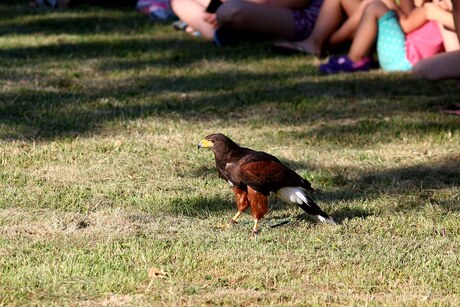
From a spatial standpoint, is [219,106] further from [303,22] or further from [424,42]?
[303,22]

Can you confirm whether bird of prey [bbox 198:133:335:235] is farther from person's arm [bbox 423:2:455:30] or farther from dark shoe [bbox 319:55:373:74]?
dark shoe [bbox 319:55:373:74]

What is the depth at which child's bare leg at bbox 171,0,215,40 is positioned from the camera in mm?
12133

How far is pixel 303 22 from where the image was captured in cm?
1162

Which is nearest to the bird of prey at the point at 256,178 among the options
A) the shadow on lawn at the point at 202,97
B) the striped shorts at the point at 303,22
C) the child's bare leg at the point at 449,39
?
the shadow on lawn at the point at 202,97

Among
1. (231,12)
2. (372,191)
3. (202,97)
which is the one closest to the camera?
(372,191)

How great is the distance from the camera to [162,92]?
31.6ft

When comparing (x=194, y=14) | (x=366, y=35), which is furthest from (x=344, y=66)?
(x=194, y=14)

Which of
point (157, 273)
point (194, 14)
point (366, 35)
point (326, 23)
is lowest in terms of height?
point (194, 14)

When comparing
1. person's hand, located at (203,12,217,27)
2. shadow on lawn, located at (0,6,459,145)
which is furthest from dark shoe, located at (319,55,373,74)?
person's hand, located at (203,12,217,27)

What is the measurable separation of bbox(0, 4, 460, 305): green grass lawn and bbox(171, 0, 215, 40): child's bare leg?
0.23m

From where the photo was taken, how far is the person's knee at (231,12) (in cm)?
1149

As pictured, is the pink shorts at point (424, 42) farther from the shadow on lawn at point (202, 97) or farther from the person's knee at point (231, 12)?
the person's knee at point (231, 12)

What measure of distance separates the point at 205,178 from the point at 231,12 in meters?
4.74

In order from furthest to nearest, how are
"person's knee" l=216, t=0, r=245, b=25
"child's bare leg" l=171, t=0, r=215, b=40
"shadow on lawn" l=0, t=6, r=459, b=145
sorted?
"child's bare leg" l=171, t=0, r=215, b=40 < "person's knee" l=216, t=0, r=245, b=25 < "shadow on lawn" l=0, t=6, r=459, b=145
